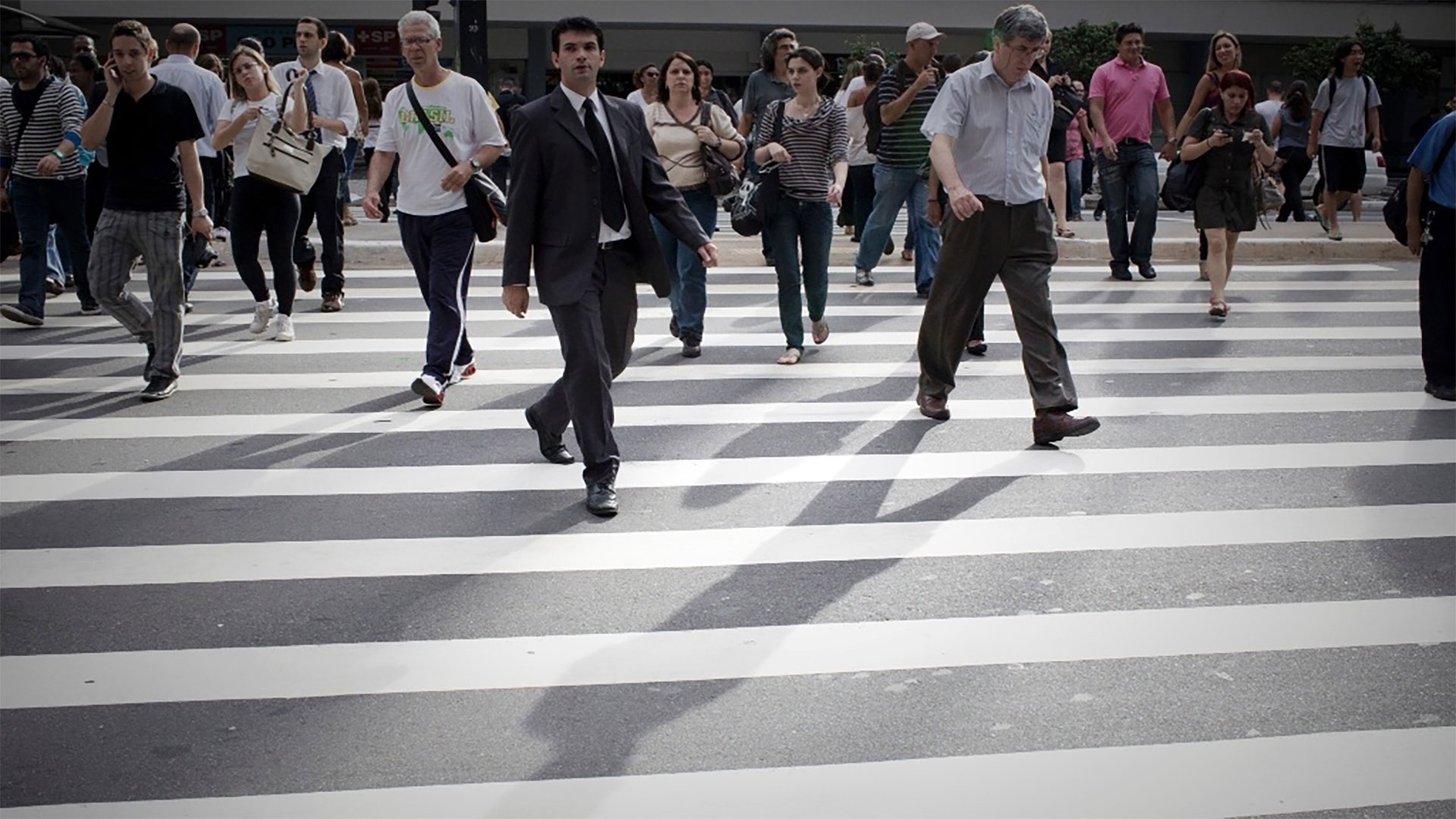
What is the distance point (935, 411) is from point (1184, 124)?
16.0 feet

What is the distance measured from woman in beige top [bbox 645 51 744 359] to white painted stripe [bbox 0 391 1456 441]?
1473 mm

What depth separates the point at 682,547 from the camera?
19.7ft

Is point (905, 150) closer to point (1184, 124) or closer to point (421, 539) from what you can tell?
point (1184, 124)

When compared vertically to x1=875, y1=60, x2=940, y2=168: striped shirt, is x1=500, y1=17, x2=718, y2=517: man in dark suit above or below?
below

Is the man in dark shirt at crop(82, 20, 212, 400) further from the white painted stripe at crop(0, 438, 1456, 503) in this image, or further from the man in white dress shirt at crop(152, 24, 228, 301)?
the man in white dress shirt at crop(152, 24, 228, 301)

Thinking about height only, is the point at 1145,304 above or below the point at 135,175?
below

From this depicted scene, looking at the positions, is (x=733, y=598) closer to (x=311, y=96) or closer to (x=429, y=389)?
(x=429, y=389)

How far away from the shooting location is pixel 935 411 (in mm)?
8117

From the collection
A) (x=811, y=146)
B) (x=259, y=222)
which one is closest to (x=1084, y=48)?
(x=811, y=146)

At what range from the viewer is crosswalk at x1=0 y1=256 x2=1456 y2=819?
4.04 metres

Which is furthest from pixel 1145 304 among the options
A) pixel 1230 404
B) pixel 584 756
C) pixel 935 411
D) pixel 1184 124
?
pixel 584 756

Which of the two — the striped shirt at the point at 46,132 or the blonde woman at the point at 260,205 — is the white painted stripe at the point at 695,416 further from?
the striped shirt at the point at 46,132

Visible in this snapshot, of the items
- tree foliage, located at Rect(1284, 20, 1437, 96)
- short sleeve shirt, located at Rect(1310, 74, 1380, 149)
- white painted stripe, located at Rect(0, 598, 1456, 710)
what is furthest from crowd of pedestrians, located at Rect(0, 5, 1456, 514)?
tree foliage, located at Rect(1284, 20, 1437, 96)

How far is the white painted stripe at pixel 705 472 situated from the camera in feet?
22.5
